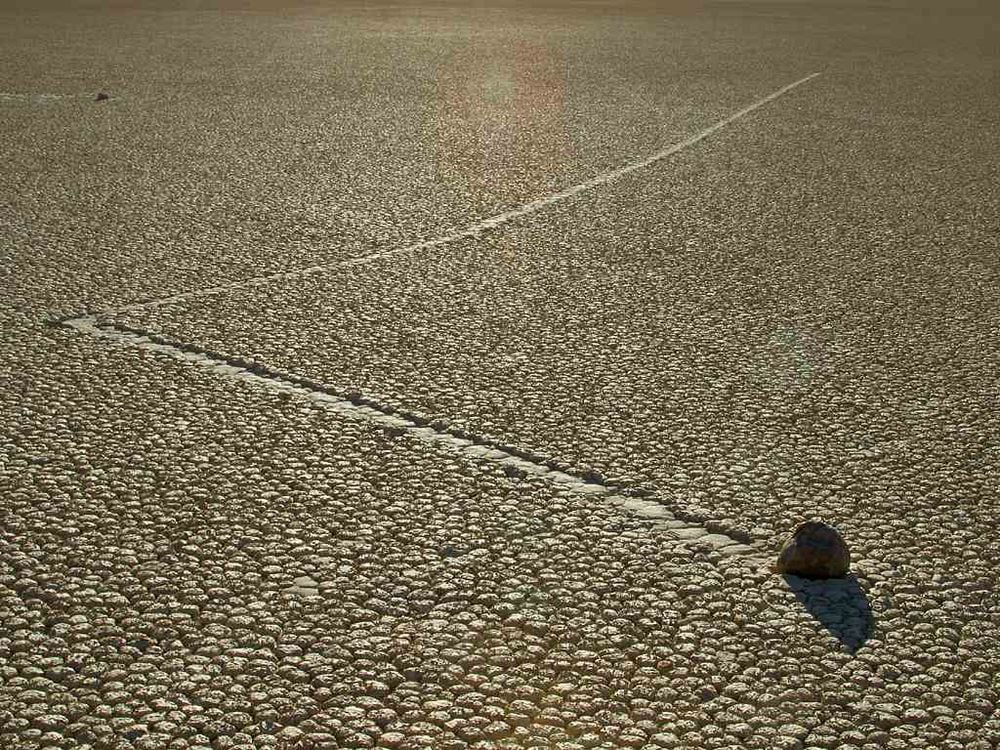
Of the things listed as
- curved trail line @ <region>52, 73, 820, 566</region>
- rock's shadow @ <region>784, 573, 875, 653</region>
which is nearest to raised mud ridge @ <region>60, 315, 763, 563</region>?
curved trail line @ <region>52, 73, 820, 566</region>

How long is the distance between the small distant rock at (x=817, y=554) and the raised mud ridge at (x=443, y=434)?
0.32 feet

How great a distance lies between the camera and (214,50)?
16172 mm

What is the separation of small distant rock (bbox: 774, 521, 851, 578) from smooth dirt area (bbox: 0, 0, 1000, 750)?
1.6 inches

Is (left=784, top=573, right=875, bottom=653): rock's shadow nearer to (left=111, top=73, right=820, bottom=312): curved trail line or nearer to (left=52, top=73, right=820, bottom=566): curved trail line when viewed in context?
(left=52, top=73, right=820, bottom=566): curved trail line

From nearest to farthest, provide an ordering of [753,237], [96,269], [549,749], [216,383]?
[549,749] → [216,383] → [96,269] → [753,237]

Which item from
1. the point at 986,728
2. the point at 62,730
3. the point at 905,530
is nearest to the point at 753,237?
the point at 905,530

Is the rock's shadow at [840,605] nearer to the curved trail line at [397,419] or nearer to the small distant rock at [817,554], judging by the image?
the small distant rock at [817,554]

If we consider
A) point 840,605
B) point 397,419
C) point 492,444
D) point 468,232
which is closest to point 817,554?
point 840,605

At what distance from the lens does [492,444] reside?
3990 millimetres

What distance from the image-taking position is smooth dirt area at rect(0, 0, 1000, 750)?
8.92 feet

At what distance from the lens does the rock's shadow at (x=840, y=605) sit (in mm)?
2943

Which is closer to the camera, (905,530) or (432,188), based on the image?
(905,530)

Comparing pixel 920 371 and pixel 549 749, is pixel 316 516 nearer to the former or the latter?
pixel 549 749

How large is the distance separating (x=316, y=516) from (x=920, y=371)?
2.19 meters
